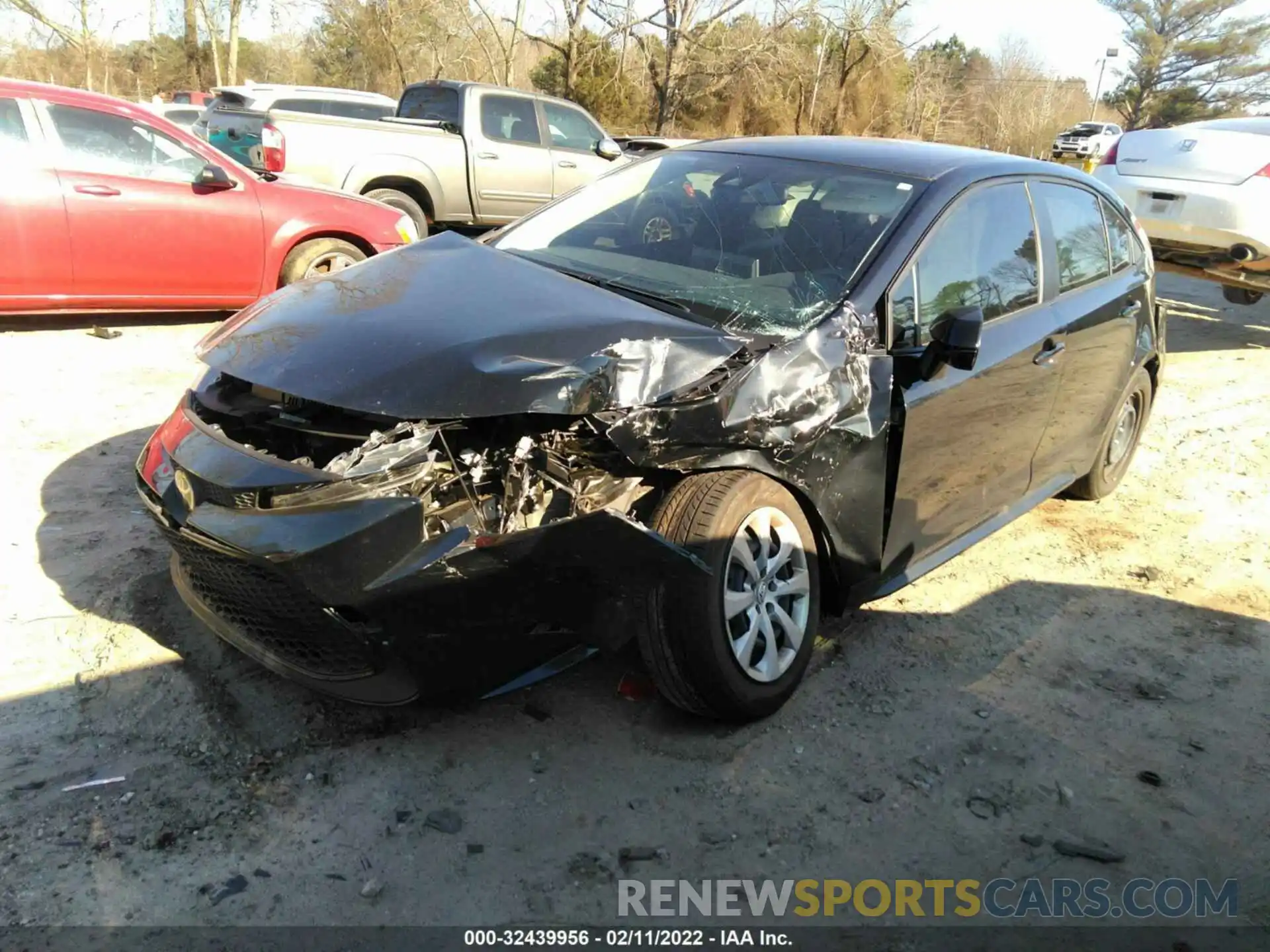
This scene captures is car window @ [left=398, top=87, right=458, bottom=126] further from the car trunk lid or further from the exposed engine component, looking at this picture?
the exposed engine component

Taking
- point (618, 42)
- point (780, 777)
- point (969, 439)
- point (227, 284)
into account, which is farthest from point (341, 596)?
point (618, 42)

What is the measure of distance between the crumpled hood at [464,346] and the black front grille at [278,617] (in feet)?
1.67

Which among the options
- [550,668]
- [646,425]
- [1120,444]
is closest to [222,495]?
[550,668]

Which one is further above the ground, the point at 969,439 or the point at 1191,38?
the point at 1191,38

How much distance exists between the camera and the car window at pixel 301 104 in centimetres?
1273

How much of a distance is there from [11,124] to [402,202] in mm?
4115

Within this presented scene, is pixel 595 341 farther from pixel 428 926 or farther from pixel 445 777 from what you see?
pixel 428 926

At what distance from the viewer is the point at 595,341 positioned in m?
2.91

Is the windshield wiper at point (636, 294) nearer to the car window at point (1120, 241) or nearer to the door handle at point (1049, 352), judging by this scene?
the door handle at point (1049, 352)

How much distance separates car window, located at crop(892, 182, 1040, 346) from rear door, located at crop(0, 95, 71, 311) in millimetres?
5532

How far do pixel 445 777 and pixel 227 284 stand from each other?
17.4 feet

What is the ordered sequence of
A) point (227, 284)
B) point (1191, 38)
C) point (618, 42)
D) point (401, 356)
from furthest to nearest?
point (1191, 38), point (618, 42), point (227, 284), point (401, 356)

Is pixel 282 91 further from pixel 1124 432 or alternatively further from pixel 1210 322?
pixel 1124 432

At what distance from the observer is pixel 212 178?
680cm
